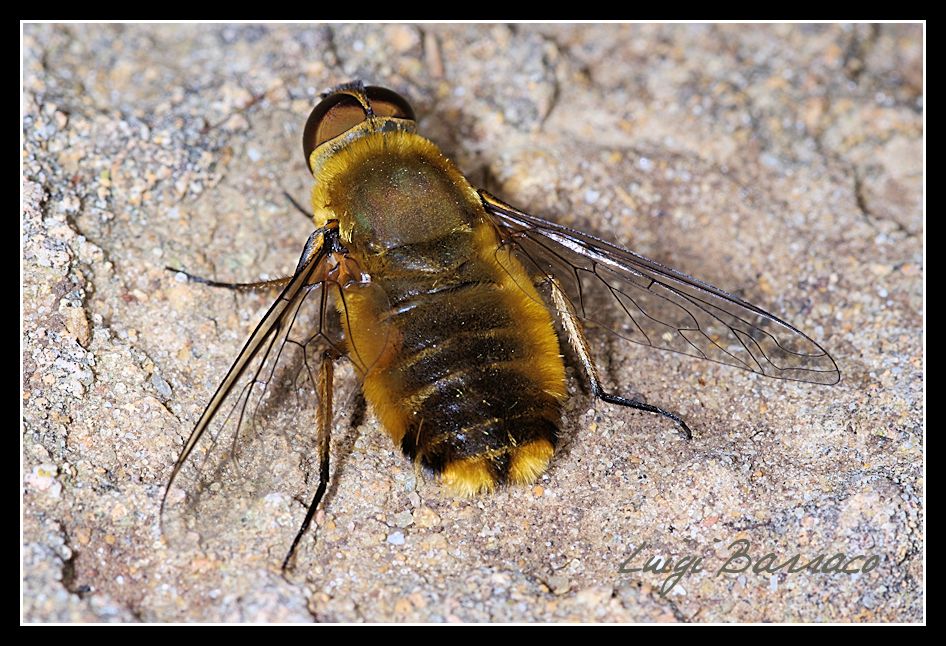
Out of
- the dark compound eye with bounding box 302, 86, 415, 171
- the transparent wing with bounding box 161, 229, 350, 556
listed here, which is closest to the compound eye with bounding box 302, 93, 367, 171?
the dark compound eye with bounding box 302, 86, 415, 171

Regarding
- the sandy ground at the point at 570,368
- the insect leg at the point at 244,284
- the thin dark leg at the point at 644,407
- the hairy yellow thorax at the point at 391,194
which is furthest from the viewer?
the insect leg at the point at 244,284

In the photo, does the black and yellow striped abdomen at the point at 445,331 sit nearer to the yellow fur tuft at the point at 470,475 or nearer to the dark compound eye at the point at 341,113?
the yellow fur tuft at the point at 470,475

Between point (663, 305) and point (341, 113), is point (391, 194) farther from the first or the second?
point (663, 305)

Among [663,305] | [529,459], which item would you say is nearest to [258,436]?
[529,459]

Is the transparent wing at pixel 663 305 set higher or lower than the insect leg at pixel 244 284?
lower

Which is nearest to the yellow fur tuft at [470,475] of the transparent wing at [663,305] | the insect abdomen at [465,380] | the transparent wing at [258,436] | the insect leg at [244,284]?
the insect abdomen at [465,380]

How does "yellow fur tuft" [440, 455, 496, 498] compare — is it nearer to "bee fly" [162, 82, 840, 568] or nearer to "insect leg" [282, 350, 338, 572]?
"bee fly" [162, 82, 840, 568]
